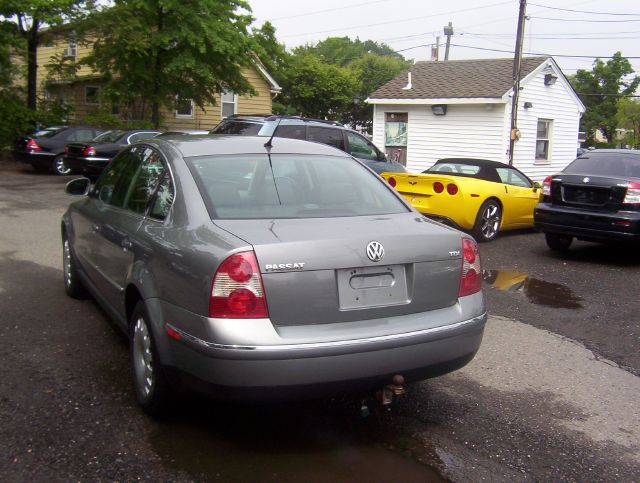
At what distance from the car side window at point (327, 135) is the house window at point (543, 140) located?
43.7 ft

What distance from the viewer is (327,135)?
11398 millimetres

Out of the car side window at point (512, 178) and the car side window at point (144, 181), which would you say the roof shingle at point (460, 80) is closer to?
the car side window at point (512, 178)

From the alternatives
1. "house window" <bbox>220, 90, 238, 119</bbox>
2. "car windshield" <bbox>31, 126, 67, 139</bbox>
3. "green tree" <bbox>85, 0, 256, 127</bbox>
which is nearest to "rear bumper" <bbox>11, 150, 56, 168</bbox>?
"car windshield" <bbox>31, 126, 67, 139</bbox>

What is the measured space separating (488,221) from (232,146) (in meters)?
6.81

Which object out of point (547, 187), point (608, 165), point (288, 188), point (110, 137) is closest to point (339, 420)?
point (288, 188)

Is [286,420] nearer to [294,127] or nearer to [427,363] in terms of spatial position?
[427,363]

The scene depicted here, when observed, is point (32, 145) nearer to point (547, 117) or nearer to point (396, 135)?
point (396, 135)

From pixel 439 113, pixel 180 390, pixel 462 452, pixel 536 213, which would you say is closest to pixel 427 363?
pixel 462 452

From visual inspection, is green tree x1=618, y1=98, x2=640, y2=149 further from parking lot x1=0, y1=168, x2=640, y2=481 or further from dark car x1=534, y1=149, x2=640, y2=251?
parking lot x1=0, y1=168, x2=640, y2=481

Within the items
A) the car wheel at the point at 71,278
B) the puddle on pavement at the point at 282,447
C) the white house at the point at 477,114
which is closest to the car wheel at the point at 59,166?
the white house at the point at 477,114

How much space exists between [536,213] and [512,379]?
5.07 m

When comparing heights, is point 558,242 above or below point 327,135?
below

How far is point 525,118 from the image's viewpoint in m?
21.7

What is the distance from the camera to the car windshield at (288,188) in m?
3.78
